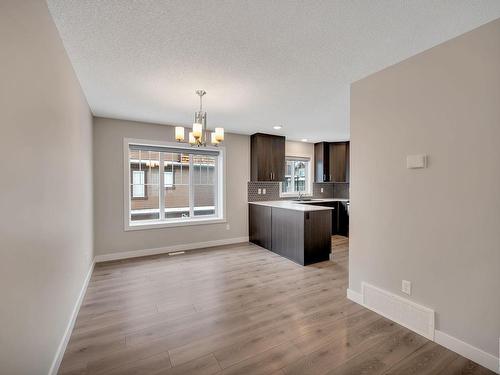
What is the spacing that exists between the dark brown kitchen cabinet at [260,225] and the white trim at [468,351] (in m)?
2.86

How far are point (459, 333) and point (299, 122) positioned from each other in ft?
11.3

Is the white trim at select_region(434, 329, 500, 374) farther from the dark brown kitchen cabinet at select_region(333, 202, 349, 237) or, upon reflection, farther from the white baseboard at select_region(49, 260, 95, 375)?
the dark brown kitchen cabinet at select_region(333, 202, 349, 237)

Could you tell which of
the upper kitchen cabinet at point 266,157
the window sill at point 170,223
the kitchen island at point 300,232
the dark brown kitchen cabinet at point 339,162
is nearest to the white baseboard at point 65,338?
the window sill at point 170,223

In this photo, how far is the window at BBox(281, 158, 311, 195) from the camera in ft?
20.2

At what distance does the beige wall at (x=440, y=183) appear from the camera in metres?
1.60

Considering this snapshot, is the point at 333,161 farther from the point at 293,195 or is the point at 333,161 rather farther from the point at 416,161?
the point at 416,161

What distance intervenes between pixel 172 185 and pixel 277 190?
97.2 inches

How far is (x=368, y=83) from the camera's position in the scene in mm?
2385

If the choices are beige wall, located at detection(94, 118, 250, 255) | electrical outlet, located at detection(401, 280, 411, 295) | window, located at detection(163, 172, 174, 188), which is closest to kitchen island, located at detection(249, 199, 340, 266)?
beige wall, located at detection(94, 118, 250, 255)

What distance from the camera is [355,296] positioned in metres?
2.53

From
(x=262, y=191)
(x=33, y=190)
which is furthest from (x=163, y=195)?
(x=33, y=190)

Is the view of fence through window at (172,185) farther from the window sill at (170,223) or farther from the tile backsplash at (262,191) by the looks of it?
the tile backsplash at (262,191)

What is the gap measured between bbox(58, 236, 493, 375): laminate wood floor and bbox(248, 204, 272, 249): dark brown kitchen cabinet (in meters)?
1.30

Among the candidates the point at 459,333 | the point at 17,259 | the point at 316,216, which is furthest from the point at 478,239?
the point at 17,259
